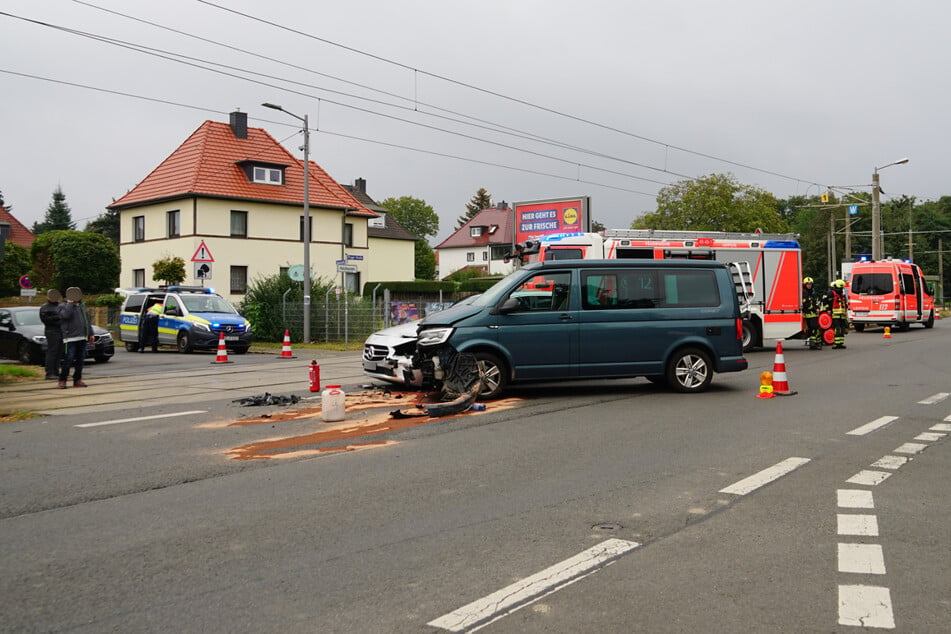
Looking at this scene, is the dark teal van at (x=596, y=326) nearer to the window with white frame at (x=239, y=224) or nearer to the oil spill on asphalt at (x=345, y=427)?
the oil spill on asphalt at (x=345, y=427)

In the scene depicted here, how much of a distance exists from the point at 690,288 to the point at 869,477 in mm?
5557

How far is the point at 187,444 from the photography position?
321 inches

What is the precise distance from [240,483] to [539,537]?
271 centimetres

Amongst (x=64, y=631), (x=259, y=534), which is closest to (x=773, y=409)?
(x=259, y=534)

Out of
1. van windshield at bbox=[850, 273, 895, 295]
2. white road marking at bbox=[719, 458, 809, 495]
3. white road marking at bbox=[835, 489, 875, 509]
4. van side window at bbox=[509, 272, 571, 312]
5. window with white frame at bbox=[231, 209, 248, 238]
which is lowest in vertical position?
white road marking at bbox=[835, 489, 875, 509]

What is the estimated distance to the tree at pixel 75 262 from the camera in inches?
2045

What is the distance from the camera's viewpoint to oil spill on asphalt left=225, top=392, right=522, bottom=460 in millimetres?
7730

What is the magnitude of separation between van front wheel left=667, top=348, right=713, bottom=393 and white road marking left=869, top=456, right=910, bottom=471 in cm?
446

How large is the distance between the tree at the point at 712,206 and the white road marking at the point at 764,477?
4441 cm

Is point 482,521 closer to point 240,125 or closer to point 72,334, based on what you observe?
point 72,334

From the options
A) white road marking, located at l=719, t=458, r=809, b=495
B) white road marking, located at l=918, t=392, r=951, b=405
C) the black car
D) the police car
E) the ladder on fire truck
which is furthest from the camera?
the police car

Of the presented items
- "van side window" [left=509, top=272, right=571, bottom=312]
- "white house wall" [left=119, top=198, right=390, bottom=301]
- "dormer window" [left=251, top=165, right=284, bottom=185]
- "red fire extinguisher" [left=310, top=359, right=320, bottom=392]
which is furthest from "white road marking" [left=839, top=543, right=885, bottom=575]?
"dormer window" [left=251, top=165, right=284, bottom=185]

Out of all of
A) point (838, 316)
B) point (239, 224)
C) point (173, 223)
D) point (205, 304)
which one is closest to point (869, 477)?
point (838, 316)

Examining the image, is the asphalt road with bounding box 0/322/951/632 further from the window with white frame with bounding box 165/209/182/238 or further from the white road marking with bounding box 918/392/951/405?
the window with white frame with bounding box 165/209/182/238
